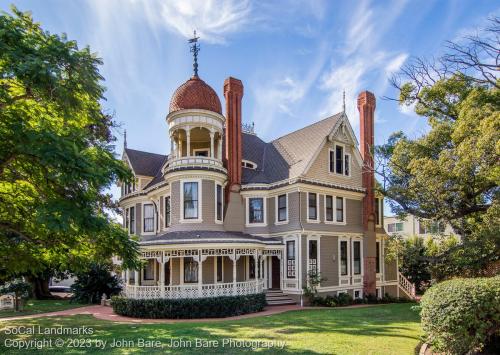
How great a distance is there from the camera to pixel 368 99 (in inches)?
1072

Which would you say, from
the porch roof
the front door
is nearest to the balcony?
the porch roof

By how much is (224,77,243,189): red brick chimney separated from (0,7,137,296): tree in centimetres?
1175

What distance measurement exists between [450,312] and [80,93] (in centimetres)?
1080

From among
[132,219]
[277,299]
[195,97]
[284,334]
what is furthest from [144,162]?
[284,334]

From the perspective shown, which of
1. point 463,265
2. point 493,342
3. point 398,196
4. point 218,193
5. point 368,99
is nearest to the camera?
point 493,342

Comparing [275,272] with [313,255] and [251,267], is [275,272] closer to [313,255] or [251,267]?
[251,267]

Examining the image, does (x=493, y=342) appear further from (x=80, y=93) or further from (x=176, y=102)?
(x=176, y=102)

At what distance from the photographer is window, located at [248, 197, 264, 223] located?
24.8 m

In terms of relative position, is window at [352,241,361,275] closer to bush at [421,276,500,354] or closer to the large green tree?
the large green tree

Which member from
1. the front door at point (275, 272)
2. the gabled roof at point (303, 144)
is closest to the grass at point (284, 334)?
the front door at point (275, 272)

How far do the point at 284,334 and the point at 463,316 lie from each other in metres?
4.91

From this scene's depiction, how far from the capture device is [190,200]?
2291cm

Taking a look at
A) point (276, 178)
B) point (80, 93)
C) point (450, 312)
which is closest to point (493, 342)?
point (450, 312)

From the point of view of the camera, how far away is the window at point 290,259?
2303 cm
